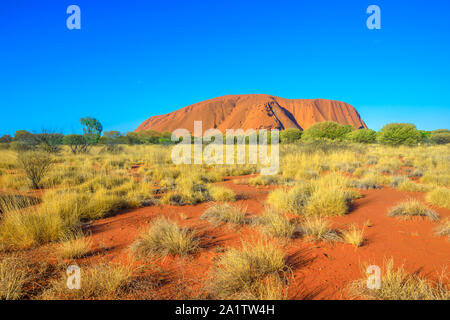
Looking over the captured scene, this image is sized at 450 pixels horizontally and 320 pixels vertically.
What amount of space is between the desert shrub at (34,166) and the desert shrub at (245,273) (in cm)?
867

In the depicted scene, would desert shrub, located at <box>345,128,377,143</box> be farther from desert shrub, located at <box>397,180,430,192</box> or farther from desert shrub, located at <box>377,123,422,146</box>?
desert shrub, located at <box>397,180,430,192</box>

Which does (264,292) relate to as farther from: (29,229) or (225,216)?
(29,229)

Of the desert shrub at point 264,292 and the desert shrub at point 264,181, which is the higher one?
the desert shrub at point 264,181

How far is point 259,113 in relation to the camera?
108m

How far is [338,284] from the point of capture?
2402 millimetres

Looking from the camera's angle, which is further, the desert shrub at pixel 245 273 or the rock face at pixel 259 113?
the rock face at pixel 259 113

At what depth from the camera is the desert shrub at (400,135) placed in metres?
25.7

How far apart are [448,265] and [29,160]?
11.5 meters

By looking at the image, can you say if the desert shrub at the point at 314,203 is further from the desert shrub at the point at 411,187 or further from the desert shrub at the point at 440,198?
the desert shrub at the point at 411,187

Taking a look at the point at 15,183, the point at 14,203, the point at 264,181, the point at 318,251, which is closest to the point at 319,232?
the point at 318,251

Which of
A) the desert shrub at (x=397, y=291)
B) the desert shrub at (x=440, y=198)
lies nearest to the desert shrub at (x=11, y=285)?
the desert shrub at (x=397, y=291)
